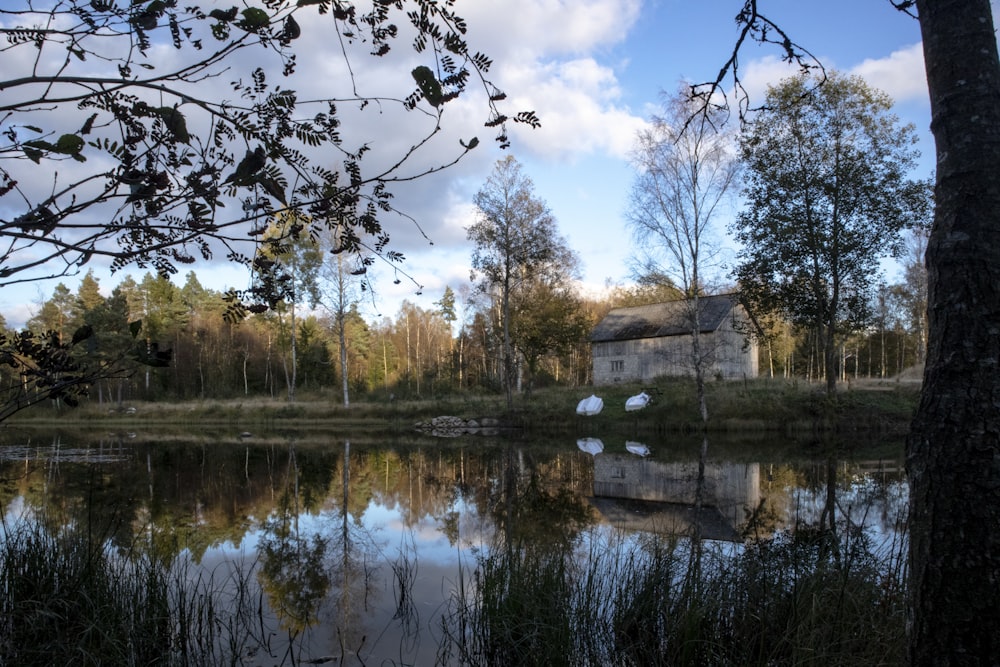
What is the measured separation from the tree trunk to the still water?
3074 mm

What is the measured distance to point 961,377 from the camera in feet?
7.01

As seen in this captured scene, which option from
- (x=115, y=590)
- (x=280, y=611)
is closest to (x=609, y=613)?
(x=280, y=611)

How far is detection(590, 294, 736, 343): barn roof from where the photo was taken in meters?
33.7

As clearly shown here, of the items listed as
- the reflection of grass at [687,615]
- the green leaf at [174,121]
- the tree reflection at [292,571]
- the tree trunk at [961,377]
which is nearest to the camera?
the green leaf at [174,121]

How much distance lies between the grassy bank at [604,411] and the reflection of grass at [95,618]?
50.8ft

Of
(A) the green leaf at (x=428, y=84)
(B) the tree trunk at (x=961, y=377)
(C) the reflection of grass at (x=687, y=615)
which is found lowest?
(C) the reflection of grass at (x=687, y=615)

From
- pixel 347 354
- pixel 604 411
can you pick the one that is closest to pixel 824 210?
pixel 604 411

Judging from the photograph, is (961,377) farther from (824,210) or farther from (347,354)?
(347,354)

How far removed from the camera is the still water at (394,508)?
5641 mm

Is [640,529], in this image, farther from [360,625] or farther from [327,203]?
[327,203]

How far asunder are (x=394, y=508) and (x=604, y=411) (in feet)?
56.6

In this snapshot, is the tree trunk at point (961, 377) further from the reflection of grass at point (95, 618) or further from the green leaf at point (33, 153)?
the reflection of grass at point (95, 618)

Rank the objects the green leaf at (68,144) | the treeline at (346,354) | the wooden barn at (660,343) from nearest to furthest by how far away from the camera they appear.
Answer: the green leaf at (68,144), the wooden barn at (660,343), the treeline at (346,354)

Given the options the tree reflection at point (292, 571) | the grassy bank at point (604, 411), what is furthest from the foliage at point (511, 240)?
the tree reflection at point (292, 571)
